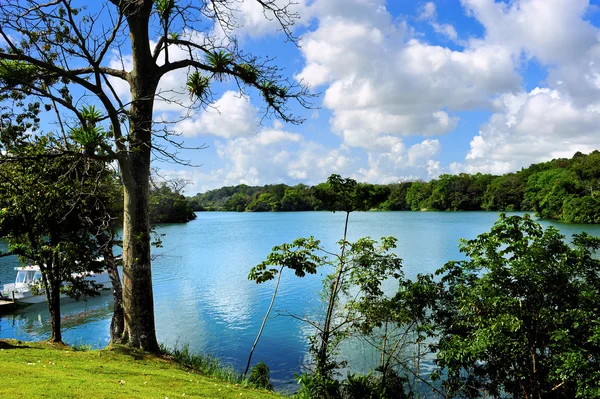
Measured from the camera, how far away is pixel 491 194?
9056 cm

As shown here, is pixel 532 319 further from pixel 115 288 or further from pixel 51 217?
pixel 51 217

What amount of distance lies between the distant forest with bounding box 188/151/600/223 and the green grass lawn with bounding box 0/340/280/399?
5229 millimetres

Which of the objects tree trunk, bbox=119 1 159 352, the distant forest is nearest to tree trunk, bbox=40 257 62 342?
tree trunk, bbox=119 1 159 352

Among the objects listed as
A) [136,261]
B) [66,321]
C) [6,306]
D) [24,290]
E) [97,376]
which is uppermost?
[136,261]

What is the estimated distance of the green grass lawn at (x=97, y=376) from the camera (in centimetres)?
470

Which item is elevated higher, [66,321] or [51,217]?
[51,217]

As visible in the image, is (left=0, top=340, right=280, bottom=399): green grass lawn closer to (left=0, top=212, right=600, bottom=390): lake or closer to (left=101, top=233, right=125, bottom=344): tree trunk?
(left=101, top=233, right=125, bottom=344): tree trunk

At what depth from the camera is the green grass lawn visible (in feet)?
15.4

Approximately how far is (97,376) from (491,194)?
95.8m

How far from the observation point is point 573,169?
68188mm

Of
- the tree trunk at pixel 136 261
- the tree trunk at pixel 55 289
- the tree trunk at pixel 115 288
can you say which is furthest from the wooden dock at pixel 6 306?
the tree trunk at pixel 136 261

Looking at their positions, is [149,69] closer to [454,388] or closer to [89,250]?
[89,250]

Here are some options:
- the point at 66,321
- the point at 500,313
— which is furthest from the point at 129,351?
the point at 66,321

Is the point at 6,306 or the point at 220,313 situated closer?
the point at 220,313
